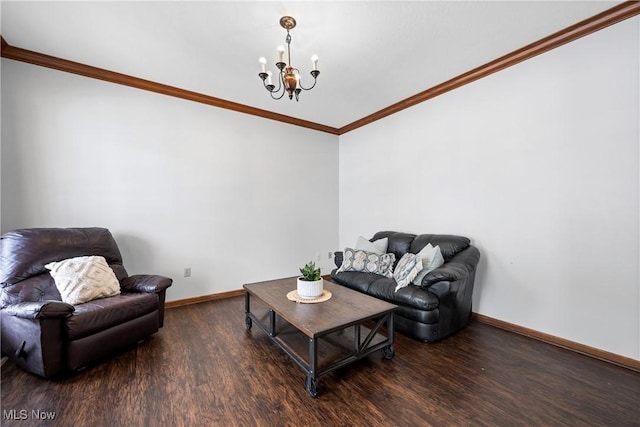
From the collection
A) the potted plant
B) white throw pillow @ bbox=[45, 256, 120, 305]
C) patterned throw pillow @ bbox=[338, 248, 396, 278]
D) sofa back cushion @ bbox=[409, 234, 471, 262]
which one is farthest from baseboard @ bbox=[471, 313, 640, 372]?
white throw pillow @ bbox=[45, 256, 120, 305]

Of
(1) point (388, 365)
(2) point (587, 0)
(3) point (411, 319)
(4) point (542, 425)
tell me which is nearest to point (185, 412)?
(1) point (388, 365)

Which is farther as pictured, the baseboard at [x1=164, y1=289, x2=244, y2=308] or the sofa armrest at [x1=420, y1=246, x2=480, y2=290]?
the baseboard at [x1=164, y1=289, x2=244, y2=308]

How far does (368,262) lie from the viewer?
3.39 m

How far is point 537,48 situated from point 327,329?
3260 mm

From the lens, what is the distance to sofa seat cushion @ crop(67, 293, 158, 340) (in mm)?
1924

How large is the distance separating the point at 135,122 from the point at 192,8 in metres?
1.79

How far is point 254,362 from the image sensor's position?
214 centimetres

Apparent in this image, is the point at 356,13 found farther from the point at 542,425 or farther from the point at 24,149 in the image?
the point at 24,149

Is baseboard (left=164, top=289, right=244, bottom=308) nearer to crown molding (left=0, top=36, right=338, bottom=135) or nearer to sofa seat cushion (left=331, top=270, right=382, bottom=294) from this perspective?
sofa seat cushion (left=331, top=270, right=382, bottom=294)

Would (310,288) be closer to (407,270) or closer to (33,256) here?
(407,270)

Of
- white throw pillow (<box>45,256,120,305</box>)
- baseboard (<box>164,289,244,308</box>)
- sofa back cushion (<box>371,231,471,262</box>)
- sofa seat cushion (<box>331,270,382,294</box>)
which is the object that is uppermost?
sofa back cushion (<box>371,231,471,262</box>)

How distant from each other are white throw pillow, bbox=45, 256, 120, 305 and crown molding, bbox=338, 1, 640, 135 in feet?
13.6

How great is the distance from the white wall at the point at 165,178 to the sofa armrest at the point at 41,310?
4.43 ft

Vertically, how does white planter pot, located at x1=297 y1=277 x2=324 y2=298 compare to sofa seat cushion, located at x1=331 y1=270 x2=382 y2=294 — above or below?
above
